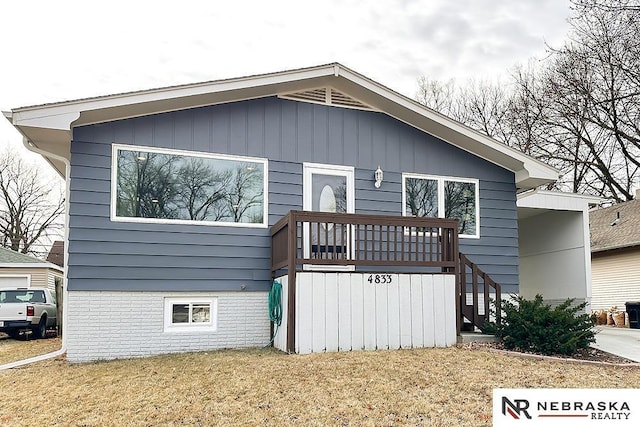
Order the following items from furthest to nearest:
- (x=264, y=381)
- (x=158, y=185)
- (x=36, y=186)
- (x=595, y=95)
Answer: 1. (x=36, y=186)
2. (x=595, y=95)
3. (x=158, y=185)
4. (x=264, y=381)

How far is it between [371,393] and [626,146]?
19.1 m

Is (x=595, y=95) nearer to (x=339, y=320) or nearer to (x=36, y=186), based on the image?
(x=339, y=320)

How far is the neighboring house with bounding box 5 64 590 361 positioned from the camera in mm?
7672

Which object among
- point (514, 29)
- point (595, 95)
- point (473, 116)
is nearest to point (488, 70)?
point (473, 116)

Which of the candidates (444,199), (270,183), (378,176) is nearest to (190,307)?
(270,183)

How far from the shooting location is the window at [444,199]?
9781 mm

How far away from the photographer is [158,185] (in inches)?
323

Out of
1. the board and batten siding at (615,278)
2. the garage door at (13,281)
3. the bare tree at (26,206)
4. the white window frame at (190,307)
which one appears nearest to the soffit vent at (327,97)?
the white window frame at (190,307)

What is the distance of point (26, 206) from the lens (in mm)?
30297

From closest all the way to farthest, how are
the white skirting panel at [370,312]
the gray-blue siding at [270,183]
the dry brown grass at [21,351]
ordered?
the white skirting panel at [370,312] → the gray-blue siding at [270,183] → the dry brown grass at [21,351]

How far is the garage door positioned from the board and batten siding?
17.4 m

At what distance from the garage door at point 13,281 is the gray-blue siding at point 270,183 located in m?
12.3

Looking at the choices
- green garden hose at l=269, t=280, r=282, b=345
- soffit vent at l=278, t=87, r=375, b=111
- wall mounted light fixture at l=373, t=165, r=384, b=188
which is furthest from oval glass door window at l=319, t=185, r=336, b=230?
green garden hose at l=269, t=280, r=282, b=345

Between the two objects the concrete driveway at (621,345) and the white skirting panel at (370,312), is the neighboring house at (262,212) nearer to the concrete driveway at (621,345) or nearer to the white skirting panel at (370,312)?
the white skirting panel at (370,312)
